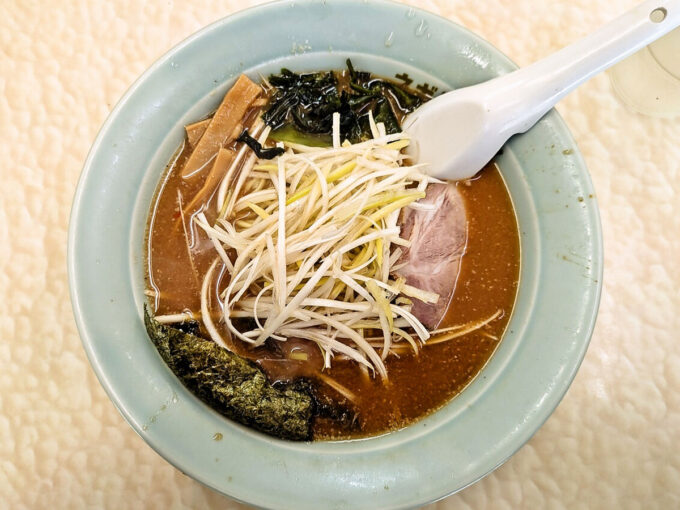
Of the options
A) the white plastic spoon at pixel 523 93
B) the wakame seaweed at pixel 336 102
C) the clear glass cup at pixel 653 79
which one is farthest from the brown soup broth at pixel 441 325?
the clear glass cup at pixel 653 79

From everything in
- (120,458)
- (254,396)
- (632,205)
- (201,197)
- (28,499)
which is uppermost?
(632,205)

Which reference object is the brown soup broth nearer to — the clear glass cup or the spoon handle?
the spoon handle

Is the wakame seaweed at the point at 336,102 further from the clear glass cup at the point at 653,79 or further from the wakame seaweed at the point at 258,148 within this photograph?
the clear glass cup at the point at 653,79

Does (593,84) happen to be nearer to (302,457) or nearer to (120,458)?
(302,457)

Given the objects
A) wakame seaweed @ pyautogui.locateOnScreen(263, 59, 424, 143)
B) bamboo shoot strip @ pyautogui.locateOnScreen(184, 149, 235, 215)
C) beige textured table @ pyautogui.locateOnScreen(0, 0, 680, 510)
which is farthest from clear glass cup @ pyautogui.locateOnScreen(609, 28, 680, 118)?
bamboo shoot strip @ pyautogui.locateOnScreen(184, 149, 235, 215)

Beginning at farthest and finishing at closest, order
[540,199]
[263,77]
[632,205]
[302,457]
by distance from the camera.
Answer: [632,205] → [263,77] → [540,199] → [302,457]

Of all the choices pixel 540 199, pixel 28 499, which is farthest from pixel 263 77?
pixel 28 499

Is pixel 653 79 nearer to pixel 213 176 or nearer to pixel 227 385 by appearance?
pixel 213 176
